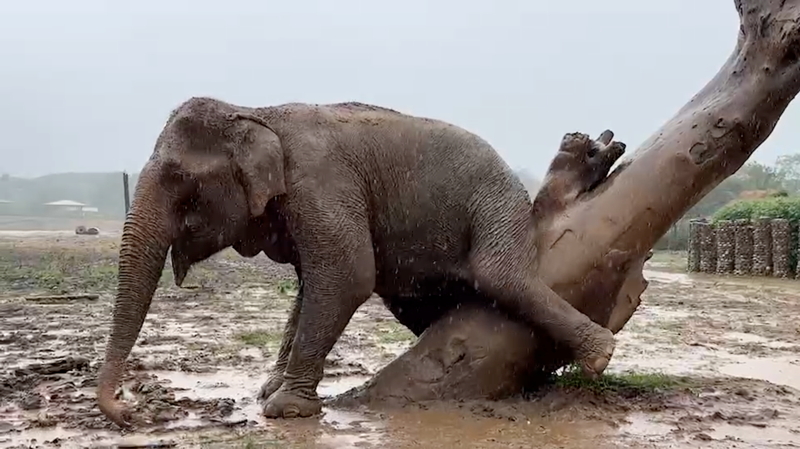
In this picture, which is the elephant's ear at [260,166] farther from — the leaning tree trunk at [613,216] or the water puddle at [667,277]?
the water puddle at [667,277]

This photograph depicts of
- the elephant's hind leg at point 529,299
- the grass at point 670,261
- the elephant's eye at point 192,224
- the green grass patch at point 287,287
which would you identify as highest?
the elephant's eye at point 192,224

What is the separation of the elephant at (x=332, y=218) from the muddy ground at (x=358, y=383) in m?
0.48

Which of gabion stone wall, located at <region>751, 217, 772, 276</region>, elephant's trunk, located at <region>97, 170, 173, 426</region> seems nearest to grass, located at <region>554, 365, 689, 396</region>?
elephant's trunk, located at <region>97, 170, 173, 426</region>

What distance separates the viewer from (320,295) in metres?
6.17

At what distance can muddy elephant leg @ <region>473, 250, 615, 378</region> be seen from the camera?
6465 mm

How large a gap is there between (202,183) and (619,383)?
355cm

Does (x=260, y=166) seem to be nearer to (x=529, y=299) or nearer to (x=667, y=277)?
(x=529, y=299)

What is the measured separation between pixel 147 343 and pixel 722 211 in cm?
2449

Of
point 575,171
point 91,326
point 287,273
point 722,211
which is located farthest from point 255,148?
point 722,211

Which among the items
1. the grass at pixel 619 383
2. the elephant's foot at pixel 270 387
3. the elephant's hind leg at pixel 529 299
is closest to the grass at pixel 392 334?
the grass at pixel 619 383

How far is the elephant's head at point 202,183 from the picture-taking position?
5891 mm

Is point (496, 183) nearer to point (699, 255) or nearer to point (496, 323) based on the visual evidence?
point (496, 323)

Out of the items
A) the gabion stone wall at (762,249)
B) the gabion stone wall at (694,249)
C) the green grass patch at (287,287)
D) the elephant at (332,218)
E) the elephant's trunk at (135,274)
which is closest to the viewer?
the elephant's trunk at (135,274)

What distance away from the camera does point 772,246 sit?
2417cm
